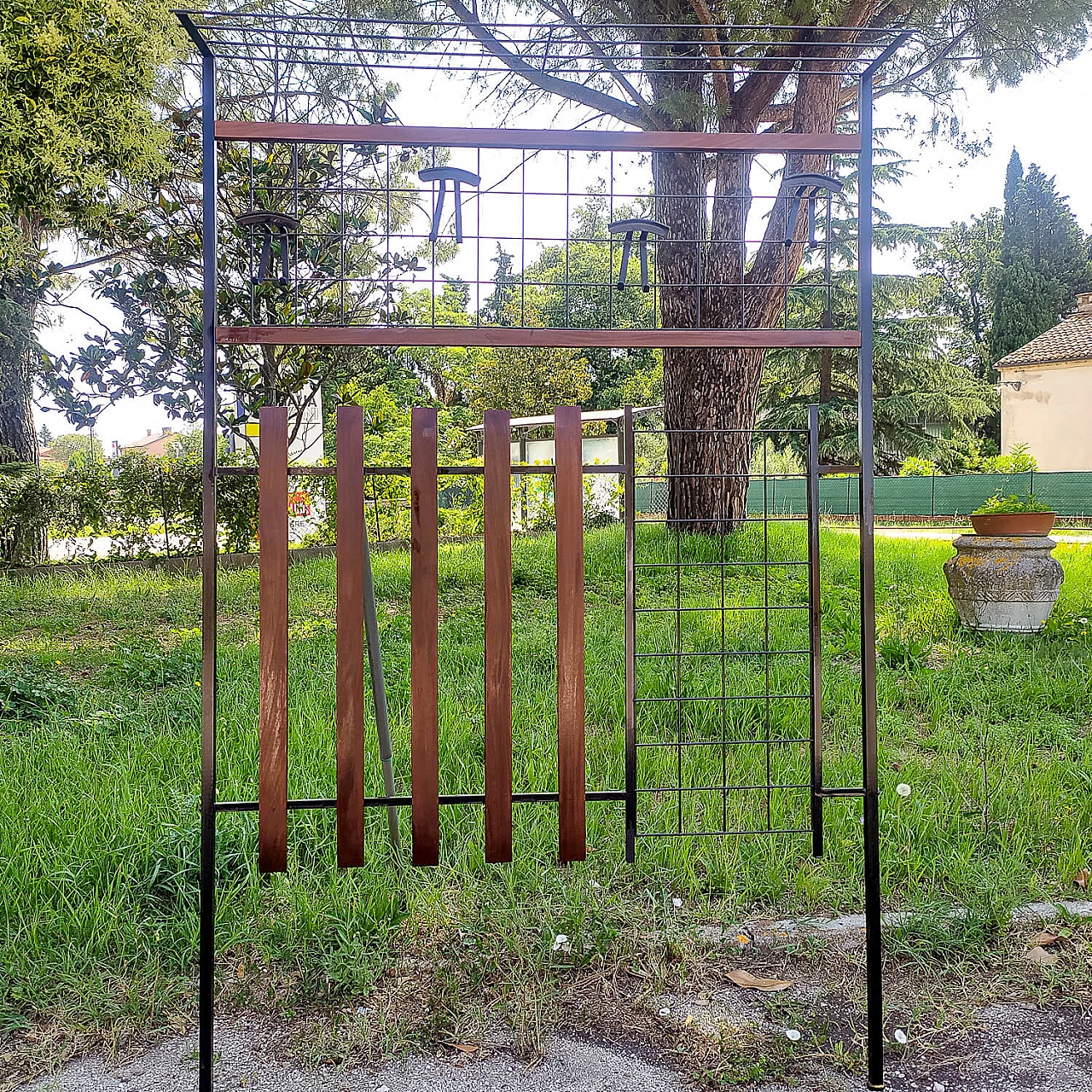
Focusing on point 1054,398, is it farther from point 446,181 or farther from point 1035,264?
point 446,181

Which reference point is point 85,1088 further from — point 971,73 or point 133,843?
point 971,73

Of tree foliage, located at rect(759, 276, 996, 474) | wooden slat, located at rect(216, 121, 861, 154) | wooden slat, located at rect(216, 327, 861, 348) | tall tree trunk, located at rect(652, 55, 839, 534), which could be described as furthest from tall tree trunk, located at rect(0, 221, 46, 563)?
tree foliage, located at rect(759, 276, 996, 474)

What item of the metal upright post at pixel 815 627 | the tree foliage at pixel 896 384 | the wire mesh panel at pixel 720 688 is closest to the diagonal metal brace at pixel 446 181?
the wire mesh panel at pixel 720 688

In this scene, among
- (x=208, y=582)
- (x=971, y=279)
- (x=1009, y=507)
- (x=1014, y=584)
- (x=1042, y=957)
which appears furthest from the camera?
(x=971, y=279)

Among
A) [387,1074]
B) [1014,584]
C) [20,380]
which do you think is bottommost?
[387,1074]

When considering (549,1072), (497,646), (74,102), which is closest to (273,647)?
(497,646)

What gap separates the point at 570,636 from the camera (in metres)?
1.94

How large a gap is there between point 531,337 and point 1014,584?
457 centimetres

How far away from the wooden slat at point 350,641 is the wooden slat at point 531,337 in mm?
169

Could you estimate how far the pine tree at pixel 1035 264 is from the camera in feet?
82.2

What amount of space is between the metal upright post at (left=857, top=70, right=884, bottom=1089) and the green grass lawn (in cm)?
58

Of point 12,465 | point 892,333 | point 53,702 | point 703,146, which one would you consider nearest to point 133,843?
point 53,702

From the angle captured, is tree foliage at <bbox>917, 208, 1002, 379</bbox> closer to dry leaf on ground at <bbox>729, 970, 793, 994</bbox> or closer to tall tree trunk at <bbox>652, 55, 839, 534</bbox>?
tall tree trunk at <bbox>652, 55, 839, 534</bbox>

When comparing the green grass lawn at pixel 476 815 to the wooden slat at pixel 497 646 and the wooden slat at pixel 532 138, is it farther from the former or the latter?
the wooden slat at pixel 532 138
